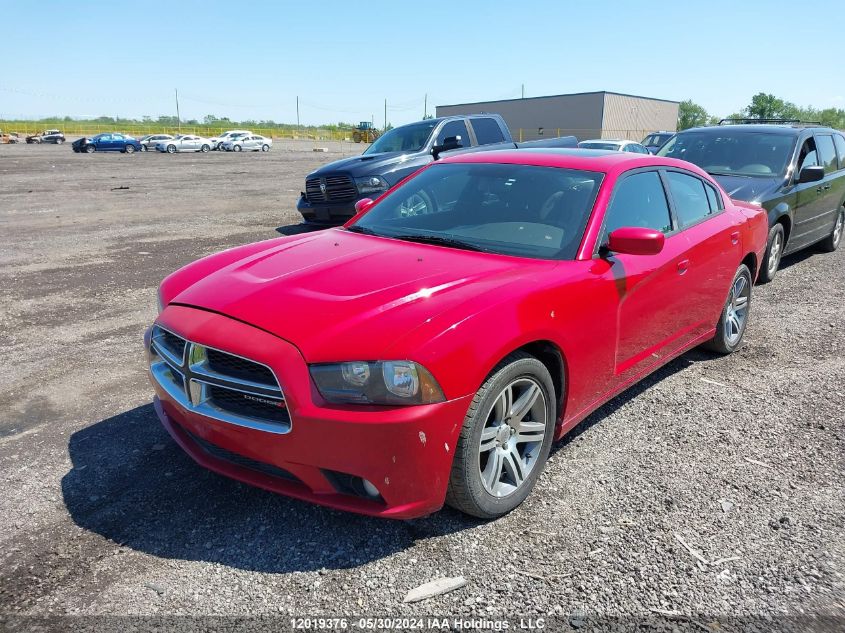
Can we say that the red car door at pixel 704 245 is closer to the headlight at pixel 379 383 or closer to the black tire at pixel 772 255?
the headlight at pixel 379 383

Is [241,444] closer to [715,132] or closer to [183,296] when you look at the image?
[183,296]

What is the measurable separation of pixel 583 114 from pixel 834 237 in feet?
187

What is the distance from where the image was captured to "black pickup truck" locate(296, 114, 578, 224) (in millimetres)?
10797

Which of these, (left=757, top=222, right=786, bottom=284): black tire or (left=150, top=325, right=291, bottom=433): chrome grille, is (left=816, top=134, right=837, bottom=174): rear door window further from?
(left=150, top=325, right=291, bottom=433): chrome grille

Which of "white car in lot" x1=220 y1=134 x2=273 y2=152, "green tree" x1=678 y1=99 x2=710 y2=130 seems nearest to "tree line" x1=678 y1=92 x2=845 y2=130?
"green tree" x1=678 y1=99 x2=710 y2=130

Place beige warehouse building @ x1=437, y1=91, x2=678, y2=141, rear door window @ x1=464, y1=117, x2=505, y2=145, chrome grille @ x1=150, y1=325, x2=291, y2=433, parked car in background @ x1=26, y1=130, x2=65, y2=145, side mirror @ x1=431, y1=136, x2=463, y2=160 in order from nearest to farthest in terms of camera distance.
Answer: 1. chrome grille @ x1=150, y1=325, x2=291, y2=433
2. side mirror @ x1=431, y1=136, x2=463, y2=160
3. rear door window @ x1=464, y1=117, x2=505, y2=145
4. parked car in background @ x1=26, y1=130, x2=65, y2=145
5. beige warehouse building @ x1=437, y1=91, x2=678, y2=141

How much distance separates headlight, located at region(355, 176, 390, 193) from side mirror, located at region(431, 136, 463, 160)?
1004mm

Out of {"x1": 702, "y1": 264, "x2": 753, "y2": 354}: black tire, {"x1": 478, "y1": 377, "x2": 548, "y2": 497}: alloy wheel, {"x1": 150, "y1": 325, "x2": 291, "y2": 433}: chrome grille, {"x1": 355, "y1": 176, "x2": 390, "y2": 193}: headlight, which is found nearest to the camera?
{"x1": 150, "y1": 325, "x2": 291, "y2": 433}: chrome grille

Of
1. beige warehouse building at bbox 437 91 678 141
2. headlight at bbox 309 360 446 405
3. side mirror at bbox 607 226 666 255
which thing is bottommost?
headlight at bbox 309 360 446 405

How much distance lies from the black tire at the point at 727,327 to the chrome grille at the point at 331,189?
261 inches

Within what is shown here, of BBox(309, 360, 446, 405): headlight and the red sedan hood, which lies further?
the red sedan hood

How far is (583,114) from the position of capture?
6334 centimetres

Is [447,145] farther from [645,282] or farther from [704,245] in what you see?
[645,282]

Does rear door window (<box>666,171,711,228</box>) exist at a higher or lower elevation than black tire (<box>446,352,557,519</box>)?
higher
